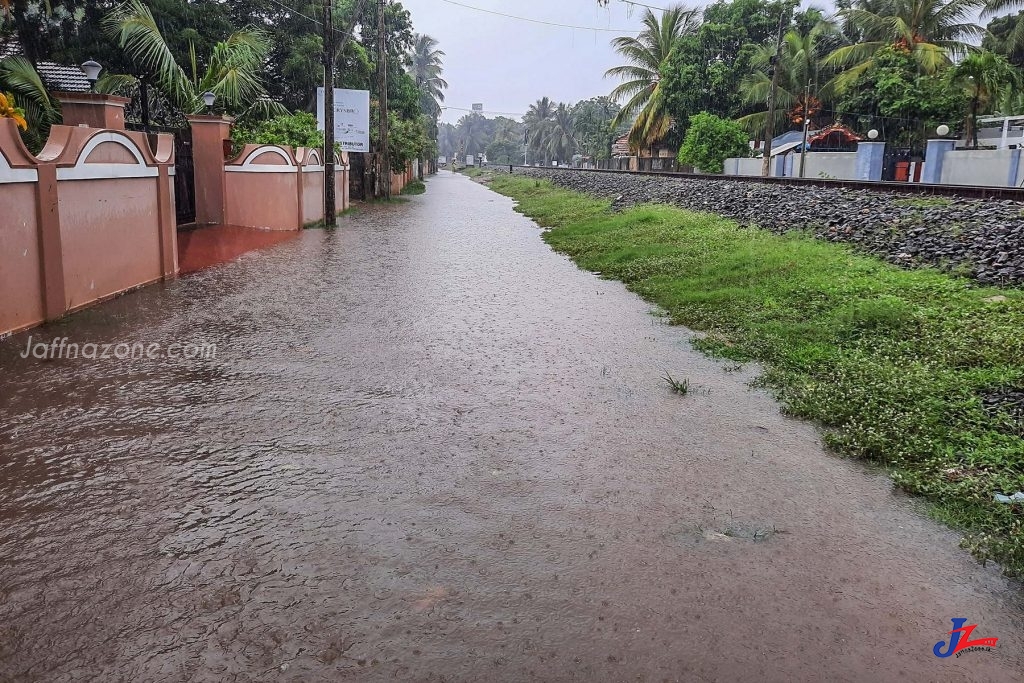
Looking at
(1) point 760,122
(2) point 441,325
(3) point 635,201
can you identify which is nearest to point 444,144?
(1) point 760,122

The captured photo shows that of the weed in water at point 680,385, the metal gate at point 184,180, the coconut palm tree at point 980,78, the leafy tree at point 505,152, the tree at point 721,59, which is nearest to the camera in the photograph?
the weed in water at point 680,385

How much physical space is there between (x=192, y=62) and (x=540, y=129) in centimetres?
9044

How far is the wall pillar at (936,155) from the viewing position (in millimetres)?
26969

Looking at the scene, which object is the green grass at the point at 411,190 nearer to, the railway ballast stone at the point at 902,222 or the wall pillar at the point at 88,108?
the railway ballast stone at the point at 902,222

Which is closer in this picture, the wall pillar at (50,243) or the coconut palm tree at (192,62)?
the wall pillar at (50,243)

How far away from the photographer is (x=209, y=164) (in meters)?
17.7

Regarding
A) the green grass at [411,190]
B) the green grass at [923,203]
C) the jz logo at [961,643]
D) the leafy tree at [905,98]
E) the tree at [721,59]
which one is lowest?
the jz logo at [961,643]

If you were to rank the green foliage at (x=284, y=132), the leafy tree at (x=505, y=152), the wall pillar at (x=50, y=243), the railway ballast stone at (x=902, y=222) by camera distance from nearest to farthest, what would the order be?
1. the wall pillar at (x=50, y=243)
2. the railway ballast stone at (x=902, y=222)
3. the green foliage at (x=284, y=132)
4. the leafy tree at (x=505, y=152)

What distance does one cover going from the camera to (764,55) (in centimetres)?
4153

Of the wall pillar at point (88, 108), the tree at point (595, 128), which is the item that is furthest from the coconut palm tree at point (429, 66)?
the wall pillar at point (88, 108)

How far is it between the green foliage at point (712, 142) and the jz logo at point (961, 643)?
39.4 metres

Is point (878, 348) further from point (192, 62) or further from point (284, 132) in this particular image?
point (192, 62)

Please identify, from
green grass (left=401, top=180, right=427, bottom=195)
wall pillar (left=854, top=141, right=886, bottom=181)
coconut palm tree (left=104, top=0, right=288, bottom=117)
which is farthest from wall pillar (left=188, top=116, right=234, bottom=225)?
wall pillar (left=854, top=141, right=886, bottom=181)

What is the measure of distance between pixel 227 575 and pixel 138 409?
8.37 feet
